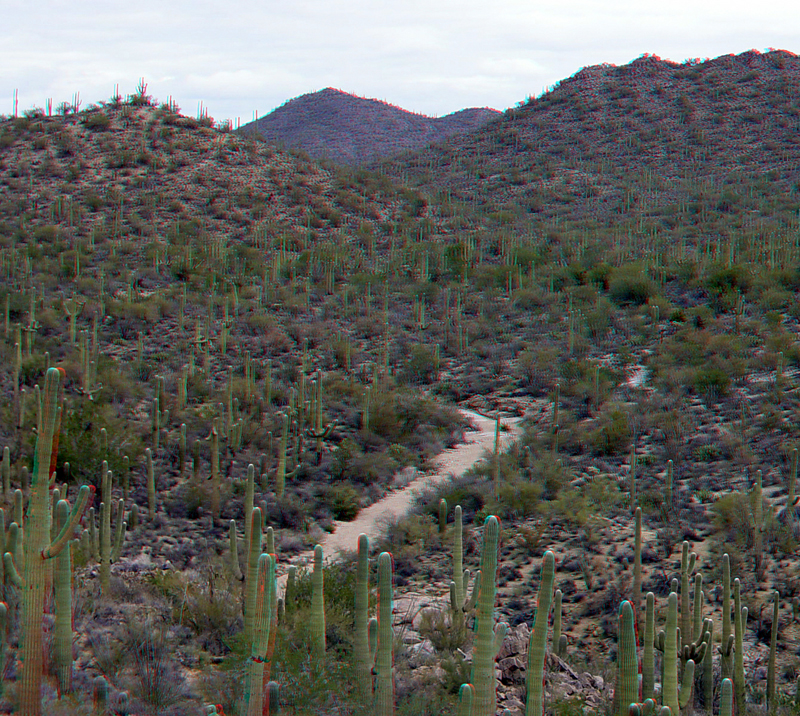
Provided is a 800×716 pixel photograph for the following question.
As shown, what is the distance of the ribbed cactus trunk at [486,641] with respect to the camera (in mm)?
4152

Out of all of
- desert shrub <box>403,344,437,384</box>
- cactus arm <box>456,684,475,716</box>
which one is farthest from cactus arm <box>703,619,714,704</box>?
desert shrub <box>403,344,437,384</box>

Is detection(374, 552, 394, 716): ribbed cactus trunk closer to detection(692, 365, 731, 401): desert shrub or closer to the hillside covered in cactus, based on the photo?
the hillside covered in cactus

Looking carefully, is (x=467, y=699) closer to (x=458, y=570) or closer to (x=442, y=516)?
(x=458, y=570)

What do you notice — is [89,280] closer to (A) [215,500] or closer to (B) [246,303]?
(B) [246,303]

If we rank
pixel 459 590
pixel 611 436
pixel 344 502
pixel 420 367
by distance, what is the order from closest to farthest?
1. pixel 459 590
2. pixel 344 502
3. pixel 611 436
4. pixel 420 367

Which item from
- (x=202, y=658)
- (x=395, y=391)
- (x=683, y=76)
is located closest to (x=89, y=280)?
(x=395, y=391)

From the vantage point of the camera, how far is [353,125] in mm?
72812

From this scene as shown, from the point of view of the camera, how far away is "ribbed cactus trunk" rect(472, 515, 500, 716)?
4.15 metres

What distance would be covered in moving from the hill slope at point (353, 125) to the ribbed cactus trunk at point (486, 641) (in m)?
62.4

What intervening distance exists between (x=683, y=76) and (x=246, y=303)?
40733 mm

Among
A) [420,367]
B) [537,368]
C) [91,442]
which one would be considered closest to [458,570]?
[91,442]

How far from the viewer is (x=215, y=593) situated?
6922mm

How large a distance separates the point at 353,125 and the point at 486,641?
238 ft

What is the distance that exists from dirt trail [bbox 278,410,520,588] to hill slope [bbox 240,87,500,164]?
5317 centimetres
